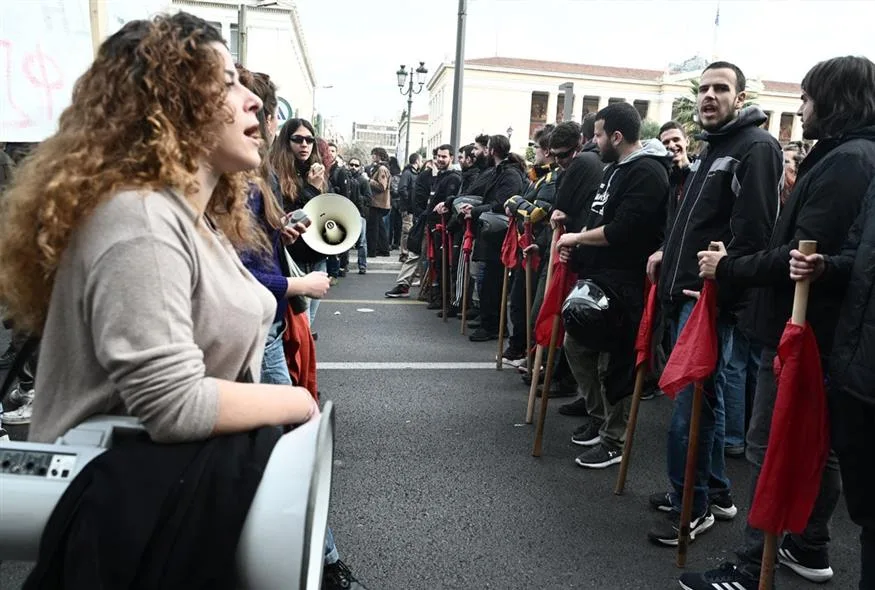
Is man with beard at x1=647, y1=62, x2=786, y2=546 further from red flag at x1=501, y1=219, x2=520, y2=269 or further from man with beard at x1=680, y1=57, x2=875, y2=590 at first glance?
red flag at x1=501, y1=219, x2=520, y2=269

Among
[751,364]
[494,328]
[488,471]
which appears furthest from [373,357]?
[751,364]

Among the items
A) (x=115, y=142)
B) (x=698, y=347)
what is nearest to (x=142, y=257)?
(x=115, y=142)

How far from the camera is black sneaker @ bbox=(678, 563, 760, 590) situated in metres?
2.87

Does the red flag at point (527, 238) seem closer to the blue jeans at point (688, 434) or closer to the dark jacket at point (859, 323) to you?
the blue jeans at point (688, 434)

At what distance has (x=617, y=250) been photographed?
4.26 meters

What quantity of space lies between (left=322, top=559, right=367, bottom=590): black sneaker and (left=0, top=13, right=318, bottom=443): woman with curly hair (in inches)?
61.1

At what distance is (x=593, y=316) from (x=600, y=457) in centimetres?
89

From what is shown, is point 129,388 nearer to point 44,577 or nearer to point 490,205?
point 44,577

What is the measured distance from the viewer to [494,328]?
7.82 m

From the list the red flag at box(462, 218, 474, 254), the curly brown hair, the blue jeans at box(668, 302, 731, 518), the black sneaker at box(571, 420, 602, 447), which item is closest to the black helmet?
the blue jeans at box(668, 302, 731, 518)

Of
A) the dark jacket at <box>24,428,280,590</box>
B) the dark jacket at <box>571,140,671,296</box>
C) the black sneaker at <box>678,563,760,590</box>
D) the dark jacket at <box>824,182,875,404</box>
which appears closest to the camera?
the dark jacket at <box>24,428,280,590</box>

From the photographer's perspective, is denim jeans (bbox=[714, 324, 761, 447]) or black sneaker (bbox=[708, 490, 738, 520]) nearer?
black sneaker (bbox=[708, 490, 738, 520])

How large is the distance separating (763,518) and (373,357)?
4.62 metres

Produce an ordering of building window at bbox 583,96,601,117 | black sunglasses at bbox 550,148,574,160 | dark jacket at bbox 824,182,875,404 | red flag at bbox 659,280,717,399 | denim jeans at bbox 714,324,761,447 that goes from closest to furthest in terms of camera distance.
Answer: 1. dark jacket at bbox 824,182,875,404
2. red flag at bbox 659,280,717,399
3. denim jeans at bbox 714,324,761,447
4. black sunglasses at bbox 550,148,574,160
5. building window at bbox 583,96,601,117
